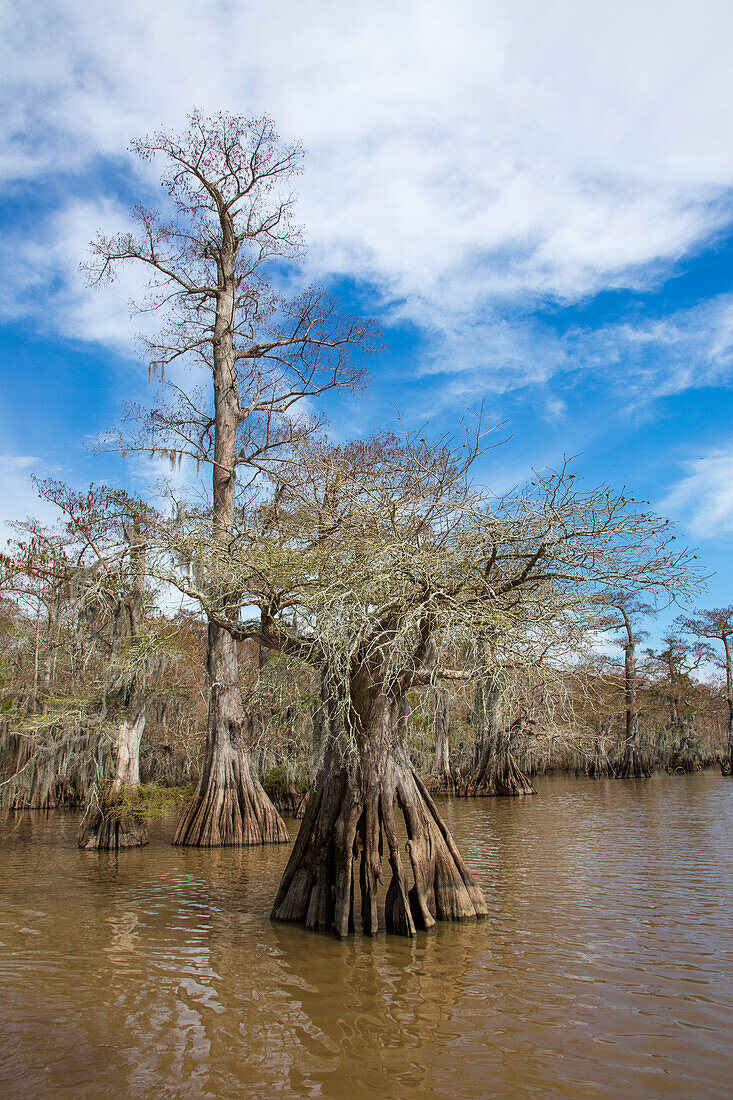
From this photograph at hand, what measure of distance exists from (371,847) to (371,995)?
4.92 ft

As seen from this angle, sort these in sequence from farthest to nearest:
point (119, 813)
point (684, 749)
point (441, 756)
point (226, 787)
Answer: point (684, 749) → point (441, 756) → point (226, 787) → point (119, 813)

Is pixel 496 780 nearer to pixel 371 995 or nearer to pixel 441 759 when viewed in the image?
pixel 441 759

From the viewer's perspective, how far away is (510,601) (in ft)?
19.3

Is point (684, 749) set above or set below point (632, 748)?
below

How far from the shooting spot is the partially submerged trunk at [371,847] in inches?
231

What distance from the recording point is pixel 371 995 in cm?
445

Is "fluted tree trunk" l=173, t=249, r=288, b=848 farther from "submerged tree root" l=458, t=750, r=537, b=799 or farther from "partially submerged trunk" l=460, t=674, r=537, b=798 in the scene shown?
"submerged tree root" l=458, t=750, r=537, b=799

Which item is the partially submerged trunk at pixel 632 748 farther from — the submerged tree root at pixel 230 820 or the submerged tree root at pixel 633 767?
the submerged tree root at pixel 230 820

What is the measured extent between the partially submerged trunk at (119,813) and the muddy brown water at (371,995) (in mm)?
3044

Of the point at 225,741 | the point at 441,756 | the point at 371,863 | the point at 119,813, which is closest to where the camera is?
A: the point at 371,863

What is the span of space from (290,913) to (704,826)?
9.60 metres

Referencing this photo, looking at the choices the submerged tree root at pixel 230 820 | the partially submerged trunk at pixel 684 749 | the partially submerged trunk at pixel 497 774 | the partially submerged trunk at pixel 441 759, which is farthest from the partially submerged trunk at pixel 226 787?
the partially submerged trunk at pixel 684 749

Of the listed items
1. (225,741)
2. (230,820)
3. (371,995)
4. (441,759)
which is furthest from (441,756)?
(371,995)

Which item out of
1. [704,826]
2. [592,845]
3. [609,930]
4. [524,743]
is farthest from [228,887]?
[524,743]
